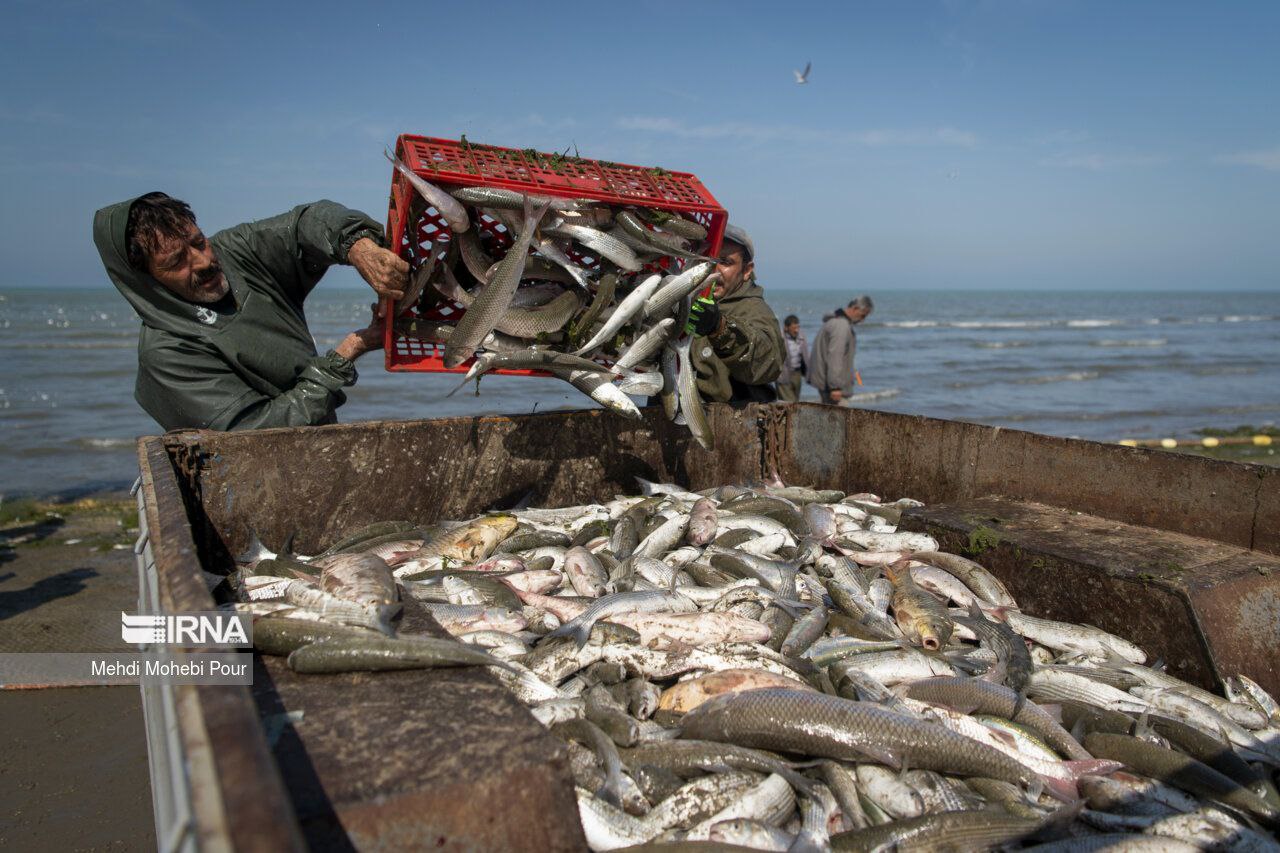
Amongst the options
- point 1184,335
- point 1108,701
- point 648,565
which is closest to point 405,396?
point 648,565

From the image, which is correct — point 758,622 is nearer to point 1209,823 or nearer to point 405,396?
point 1209,823

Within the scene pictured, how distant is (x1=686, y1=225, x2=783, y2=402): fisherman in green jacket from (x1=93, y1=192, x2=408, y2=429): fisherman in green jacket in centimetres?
197

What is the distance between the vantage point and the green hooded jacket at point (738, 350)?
547 cm

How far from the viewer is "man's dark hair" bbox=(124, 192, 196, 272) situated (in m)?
4.04

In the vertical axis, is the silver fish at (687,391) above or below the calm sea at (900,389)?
above

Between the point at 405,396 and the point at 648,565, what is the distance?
54.1 feet

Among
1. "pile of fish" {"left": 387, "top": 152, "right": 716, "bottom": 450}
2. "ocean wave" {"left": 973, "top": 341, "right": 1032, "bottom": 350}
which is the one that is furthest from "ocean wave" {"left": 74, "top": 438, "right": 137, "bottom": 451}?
"ocean wave" {"left": 973, "top": 341, "right": 1032, "bottom": 350}

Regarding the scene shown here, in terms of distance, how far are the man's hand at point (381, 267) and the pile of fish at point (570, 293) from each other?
A: 12 cm

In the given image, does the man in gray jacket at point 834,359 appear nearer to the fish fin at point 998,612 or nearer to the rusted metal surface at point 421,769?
the fish fin at point 998,612

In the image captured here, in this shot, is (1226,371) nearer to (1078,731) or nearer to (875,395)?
(875,395)

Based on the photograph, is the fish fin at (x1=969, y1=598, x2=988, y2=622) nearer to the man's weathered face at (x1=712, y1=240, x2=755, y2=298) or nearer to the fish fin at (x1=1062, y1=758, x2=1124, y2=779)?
the fish fin at (x1=1062, y1=758, x2=1124, y2=779)

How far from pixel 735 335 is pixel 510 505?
6.01 feet

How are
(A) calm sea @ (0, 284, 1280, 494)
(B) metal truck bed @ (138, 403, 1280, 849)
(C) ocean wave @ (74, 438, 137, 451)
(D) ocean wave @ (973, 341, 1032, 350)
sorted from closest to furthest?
(B) metal truck bed @ (138, 403, 1280, 849), (C) ocean wave @ (74, 438, 137, 451), (A) calm sea @ (0, 284, 1280, 494), (D) ocean wave @ (973, 341, 1032, 350)

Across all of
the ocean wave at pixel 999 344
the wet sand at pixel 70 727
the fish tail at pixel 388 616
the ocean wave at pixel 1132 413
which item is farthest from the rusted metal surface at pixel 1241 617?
the ocean wave at pixel 999 344
